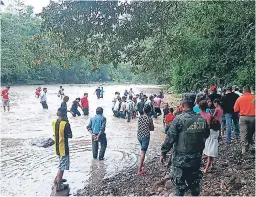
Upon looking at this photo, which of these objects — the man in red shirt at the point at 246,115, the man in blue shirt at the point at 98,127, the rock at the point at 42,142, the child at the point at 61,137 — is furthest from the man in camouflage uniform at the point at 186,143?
the rock at the point at 42,142

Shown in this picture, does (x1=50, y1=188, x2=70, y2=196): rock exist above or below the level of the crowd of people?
below

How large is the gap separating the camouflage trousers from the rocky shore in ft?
3.73

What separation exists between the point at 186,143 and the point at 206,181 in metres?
2.26

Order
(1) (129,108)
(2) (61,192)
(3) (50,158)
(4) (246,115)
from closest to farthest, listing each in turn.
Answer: (2) (61,192), (4) (246,115), (3) (50,158), (1) (129,108)

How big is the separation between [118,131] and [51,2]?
30.1 ft

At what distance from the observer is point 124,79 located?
4028 inches

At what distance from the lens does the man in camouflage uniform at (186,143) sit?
530cm

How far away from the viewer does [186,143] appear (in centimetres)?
531

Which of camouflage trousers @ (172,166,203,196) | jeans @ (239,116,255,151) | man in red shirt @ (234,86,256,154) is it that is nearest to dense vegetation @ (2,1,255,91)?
man in red shirt @ (234,86,256,154)

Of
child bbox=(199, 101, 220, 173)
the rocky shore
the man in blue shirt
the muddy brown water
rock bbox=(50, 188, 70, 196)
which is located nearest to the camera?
the rocky shore

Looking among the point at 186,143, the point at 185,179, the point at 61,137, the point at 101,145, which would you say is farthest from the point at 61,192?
the point at 186,143

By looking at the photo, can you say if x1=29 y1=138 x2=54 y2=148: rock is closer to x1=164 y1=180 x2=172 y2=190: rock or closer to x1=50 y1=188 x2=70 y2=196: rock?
x1=50 y1=188 x2=70 y2=196: rock

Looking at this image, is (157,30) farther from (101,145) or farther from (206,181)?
(206,181)

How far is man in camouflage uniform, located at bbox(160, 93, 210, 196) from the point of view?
530 centimetres
